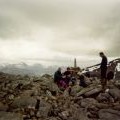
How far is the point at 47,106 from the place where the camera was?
19594 millimetres

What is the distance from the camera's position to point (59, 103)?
68.6ft

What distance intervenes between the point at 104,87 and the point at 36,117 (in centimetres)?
713

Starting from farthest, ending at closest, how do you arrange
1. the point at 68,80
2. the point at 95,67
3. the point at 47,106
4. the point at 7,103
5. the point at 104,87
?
the point at 95,67 → the point at 68,80 → the point at 104,87 → the point at 7,103 → the point at 47,106

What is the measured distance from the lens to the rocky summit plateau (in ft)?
60.5

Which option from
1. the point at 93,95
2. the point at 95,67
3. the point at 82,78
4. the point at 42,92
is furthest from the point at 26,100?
the point at 95,67

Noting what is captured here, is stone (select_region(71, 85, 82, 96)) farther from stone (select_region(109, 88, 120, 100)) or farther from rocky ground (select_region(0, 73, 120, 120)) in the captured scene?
stone (select_region(109, 88, 120, 100))

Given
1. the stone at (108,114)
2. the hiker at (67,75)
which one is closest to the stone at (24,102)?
the stone at (108,114)

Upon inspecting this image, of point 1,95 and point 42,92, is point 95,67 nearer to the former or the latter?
point 42,92

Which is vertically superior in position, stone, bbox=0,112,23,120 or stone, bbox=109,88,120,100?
stone, bbox=109,88,120,100

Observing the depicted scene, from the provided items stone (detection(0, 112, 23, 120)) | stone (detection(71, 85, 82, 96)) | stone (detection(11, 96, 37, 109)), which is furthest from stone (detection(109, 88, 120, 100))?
stone (detection(0, 112, 23, 120))

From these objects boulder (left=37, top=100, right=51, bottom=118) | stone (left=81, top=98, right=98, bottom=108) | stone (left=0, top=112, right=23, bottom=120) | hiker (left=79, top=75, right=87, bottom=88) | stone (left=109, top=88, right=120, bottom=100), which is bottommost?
stone (left=0, top=112, right=23, bottom=120)

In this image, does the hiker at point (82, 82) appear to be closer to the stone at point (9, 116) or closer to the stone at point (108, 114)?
the stone at point (108, 114)

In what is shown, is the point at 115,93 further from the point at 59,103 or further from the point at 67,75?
the point at 67,75

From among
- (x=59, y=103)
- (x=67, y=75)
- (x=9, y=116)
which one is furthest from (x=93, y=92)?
(x=9, y=116)
